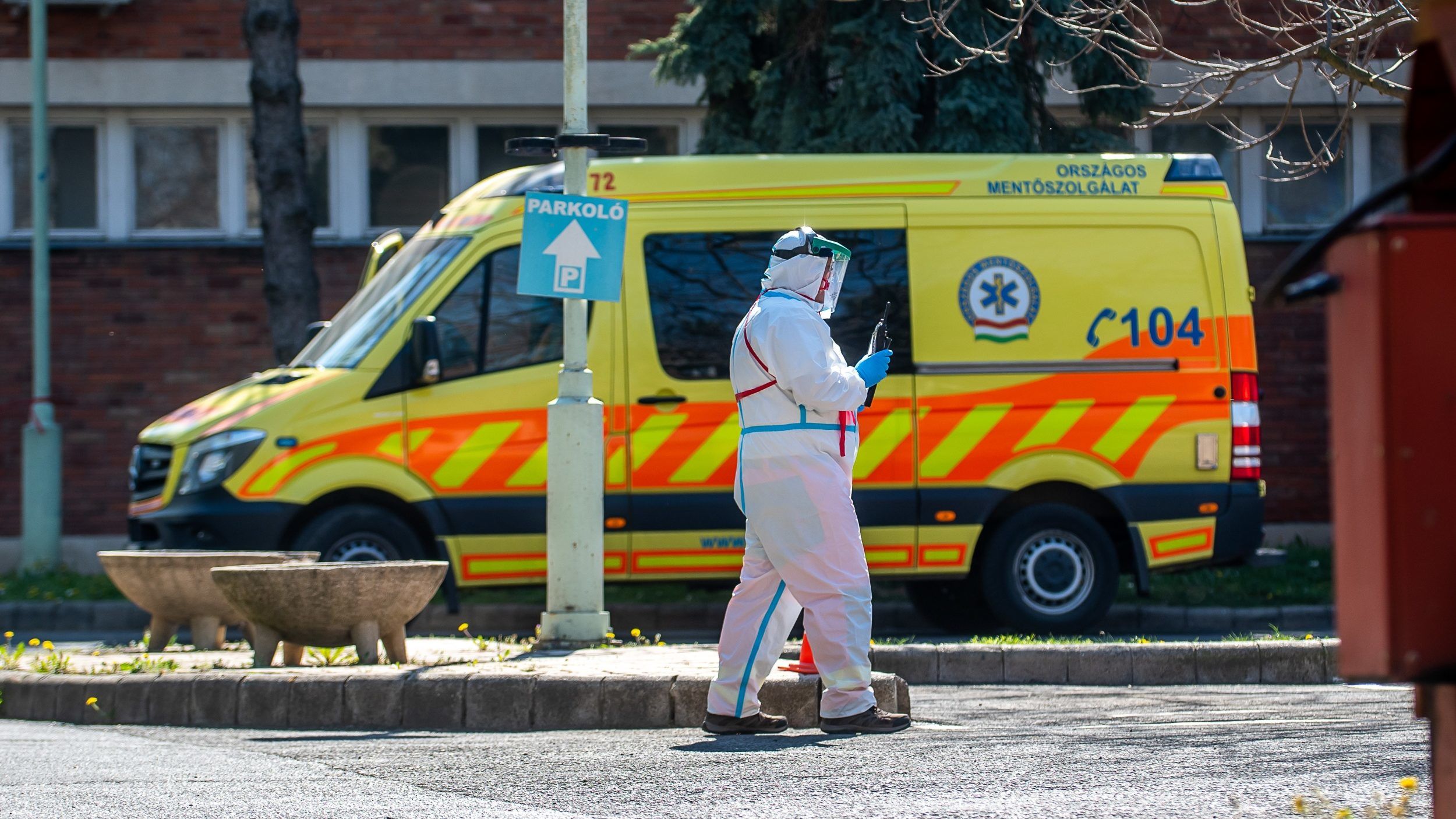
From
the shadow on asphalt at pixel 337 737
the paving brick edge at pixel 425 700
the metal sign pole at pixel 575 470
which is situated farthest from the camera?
the metal sign pole at pixel 575 470

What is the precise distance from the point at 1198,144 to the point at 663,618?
7.50 meters

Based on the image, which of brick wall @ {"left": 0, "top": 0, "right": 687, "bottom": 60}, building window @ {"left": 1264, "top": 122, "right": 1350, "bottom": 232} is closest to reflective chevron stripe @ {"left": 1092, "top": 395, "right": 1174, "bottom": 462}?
building window @ {"left": 1264, "top": 122, "right": 1350, "bottom": 232}

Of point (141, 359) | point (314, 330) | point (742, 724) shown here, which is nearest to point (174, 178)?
point (141, 359)

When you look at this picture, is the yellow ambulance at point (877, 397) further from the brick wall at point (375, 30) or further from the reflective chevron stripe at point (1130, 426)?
the brick wall at point (375, 30)

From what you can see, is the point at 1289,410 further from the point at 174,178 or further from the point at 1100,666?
the point at 174,178

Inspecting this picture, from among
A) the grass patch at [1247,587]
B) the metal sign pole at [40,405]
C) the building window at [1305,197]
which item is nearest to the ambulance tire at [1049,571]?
the grass patch at [1247,587]

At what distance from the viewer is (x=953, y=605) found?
10.3 metres

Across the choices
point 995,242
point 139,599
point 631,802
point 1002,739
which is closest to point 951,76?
point 995,242

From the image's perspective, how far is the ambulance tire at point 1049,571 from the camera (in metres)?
Result: 9.45

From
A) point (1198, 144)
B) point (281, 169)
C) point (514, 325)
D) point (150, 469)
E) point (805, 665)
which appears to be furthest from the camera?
point (1198, 144)

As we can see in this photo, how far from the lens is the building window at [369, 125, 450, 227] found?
50.9ft

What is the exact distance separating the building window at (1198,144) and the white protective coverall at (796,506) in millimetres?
10452

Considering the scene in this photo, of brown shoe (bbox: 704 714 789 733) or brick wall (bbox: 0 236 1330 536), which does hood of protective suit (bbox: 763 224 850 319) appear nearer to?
brown shoe (bbox: 704 714 789 733)

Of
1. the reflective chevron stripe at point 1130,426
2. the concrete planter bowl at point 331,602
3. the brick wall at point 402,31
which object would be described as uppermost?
the brick wall at point 402,31
